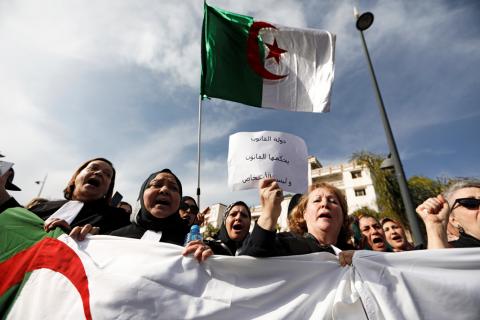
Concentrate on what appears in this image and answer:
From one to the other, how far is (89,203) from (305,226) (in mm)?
1954

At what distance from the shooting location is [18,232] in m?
1.89

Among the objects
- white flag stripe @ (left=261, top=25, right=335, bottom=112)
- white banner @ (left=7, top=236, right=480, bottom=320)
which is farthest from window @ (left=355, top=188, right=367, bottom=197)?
white banner @ (left=7, top=236, right=480, bottom=320)

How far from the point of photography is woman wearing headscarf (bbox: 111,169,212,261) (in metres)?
2.06

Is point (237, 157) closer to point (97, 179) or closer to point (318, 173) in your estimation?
point (97, 179)

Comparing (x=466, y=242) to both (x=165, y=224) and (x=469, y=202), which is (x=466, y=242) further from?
(x=165, y=224)

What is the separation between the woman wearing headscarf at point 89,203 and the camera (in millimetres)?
2213

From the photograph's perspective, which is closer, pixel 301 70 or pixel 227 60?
pixel 227 60

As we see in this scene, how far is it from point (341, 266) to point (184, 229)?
49.7 inches

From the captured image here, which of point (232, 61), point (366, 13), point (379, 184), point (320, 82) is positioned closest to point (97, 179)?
point (232, 61)

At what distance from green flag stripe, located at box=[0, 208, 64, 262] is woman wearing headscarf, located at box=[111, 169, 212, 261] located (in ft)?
1.62

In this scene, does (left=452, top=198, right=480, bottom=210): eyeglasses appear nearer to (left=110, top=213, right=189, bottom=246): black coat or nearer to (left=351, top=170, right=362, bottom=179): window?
(left=110, top=213, right=189, bottom=246): black coat

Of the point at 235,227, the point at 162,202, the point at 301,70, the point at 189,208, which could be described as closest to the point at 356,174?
the point at 301,70

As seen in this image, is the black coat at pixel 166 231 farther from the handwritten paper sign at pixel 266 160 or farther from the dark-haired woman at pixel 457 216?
the dark-haired woman at pixel 457 216

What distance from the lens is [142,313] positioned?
142 centimetres
